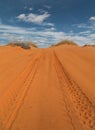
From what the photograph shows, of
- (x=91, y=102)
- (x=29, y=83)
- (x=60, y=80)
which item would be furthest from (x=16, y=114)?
(x=60, y=80)

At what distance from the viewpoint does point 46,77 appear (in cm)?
1312

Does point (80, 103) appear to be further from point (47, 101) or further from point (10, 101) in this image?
point (10, 101)

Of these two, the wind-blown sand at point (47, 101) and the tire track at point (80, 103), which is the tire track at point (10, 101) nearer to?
the wind-blown sand at point (47, 101)

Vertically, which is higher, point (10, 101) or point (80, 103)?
point (80, 103)

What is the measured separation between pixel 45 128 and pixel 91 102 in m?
2.60

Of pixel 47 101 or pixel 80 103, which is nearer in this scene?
pixel 80 103

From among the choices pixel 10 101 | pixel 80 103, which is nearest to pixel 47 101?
pixel 80 103

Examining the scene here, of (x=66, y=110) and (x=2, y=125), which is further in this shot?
(x=66, y=110)

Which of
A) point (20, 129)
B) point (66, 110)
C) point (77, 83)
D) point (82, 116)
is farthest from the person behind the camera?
point (77, 83)

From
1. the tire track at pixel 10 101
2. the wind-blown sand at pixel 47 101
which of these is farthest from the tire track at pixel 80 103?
the tire track at pixel 10 101

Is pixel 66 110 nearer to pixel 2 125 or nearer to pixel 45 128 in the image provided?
pixel 45 128

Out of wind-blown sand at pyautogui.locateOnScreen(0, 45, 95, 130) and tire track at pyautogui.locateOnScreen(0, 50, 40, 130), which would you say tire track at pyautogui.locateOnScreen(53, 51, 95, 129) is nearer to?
wind-blown sand at pyautogui.locateOnScreen(0, 45, 95, 130)

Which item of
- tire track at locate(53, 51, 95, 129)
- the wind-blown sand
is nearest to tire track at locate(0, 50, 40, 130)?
the wind-blown sand

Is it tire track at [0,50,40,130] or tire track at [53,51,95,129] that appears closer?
tire track at [53,51,95,129]
